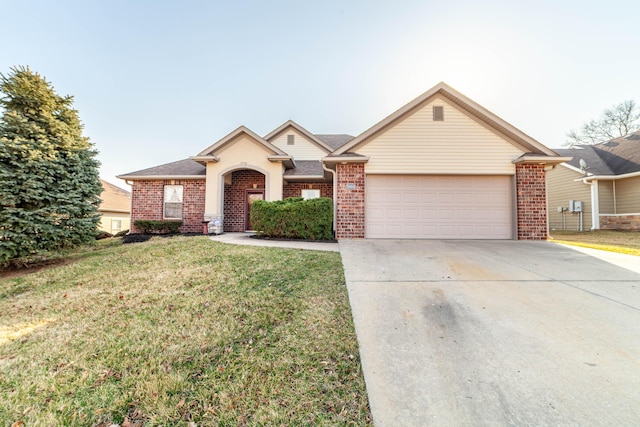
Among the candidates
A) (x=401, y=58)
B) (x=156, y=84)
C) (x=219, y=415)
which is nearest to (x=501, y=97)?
(x=401, y=58)

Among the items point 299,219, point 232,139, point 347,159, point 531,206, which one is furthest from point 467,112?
point 232,139

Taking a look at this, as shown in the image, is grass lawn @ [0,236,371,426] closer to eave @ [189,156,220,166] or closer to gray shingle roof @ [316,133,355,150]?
eave @ [189,156,220,166]

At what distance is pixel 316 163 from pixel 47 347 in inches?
497

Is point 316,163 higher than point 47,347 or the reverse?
higher

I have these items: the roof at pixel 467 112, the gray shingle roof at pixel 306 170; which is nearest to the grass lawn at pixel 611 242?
the roof at pixel 467 112

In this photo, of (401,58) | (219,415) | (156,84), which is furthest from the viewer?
(156,84)

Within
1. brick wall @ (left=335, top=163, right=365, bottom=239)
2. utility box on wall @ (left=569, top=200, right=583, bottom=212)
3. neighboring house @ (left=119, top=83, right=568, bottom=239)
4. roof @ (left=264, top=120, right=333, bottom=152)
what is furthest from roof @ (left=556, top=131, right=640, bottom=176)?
roof @ (left=264, top=120, right=333, bottom=152)

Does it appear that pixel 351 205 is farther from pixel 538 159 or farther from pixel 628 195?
pixel 628 195

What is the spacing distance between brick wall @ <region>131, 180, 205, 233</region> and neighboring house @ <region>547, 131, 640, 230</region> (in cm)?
2122

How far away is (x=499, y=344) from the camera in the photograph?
8.43 feet

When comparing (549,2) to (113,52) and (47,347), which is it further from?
(113,52)

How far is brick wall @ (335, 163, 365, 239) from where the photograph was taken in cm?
894

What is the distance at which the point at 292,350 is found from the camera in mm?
2543

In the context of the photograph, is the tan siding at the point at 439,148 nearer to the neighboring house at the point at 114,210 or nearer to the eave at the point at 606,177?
the eave at the point at 606,177
